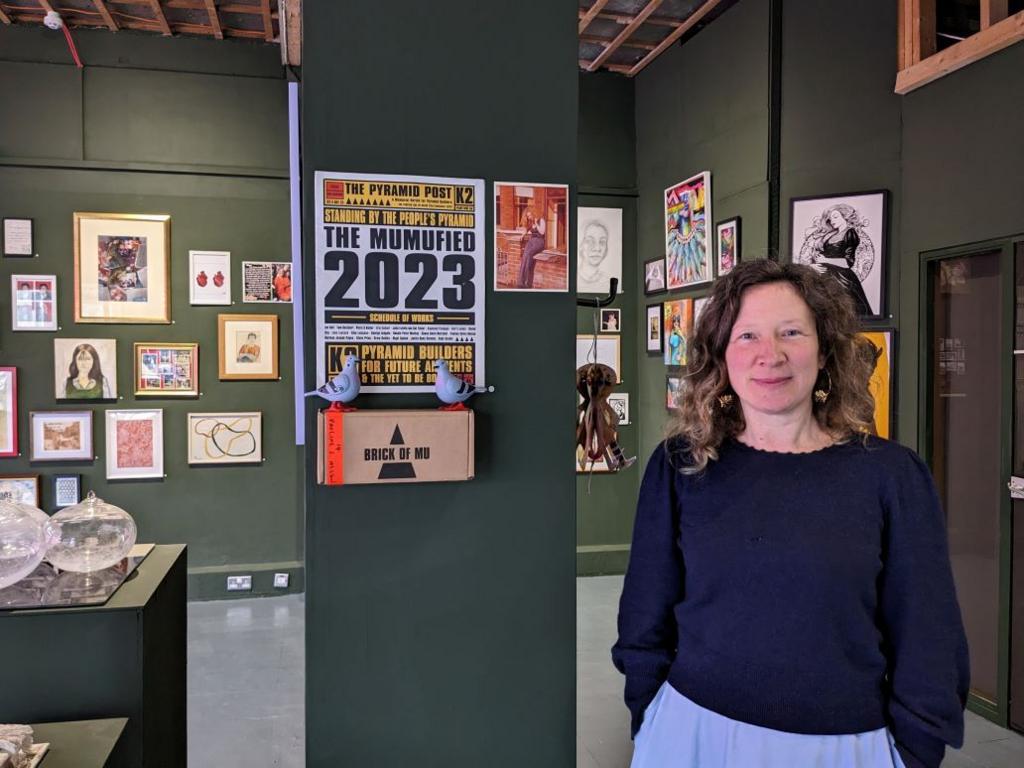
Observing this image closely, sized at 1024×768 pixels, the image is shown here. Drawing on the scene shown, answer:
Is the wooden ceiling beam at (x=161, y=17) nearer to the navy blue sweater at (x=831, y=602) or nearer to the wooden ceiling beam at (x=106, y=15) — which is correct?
the wooden ceiling beam at (x=106, y=15)

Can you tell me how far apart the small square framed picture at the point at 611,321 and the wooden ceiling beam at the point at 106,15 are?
371 centimetres

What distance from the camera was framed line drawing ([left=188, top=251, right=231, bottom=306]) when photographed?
4.87 meters

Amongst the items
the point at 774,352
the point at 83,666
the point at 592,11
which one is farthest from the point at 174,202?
the point at 774,352

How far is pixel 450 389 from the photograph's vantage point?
199 cm

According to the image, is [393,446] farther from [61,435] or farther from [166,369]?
[61,435]

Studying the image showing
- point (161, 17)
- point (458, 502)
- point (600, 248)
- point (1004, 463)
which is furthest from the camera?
point (600, 248)

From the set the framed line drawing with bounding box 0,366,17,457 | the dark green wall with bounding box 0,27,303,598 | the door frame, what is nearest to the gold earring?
the door frame

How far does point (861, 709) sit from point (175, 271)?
468 centimetres

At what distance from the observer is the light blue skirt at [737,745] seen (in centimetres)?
131

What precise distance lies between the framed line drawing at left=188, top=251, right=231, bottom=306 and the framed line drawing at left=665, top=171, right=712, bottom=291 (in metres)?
2.95

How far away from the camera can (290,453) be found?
507 centimetres

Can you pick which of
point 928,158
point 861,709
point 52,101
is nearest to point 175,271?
point 52,101

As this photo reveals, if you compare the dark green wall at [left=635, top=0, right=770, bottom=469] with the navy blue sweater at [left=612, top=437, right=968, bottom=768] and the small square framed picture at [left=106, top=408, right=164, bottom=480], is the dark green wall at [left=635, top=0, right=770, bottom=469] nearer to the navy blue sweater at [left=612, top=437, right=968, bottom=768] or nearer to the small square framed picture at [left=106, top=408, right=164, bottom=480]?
the navy blue sweater at [left=612, top=437, right=968, bottom=768]

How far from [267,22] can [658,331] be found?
3.24 metres
